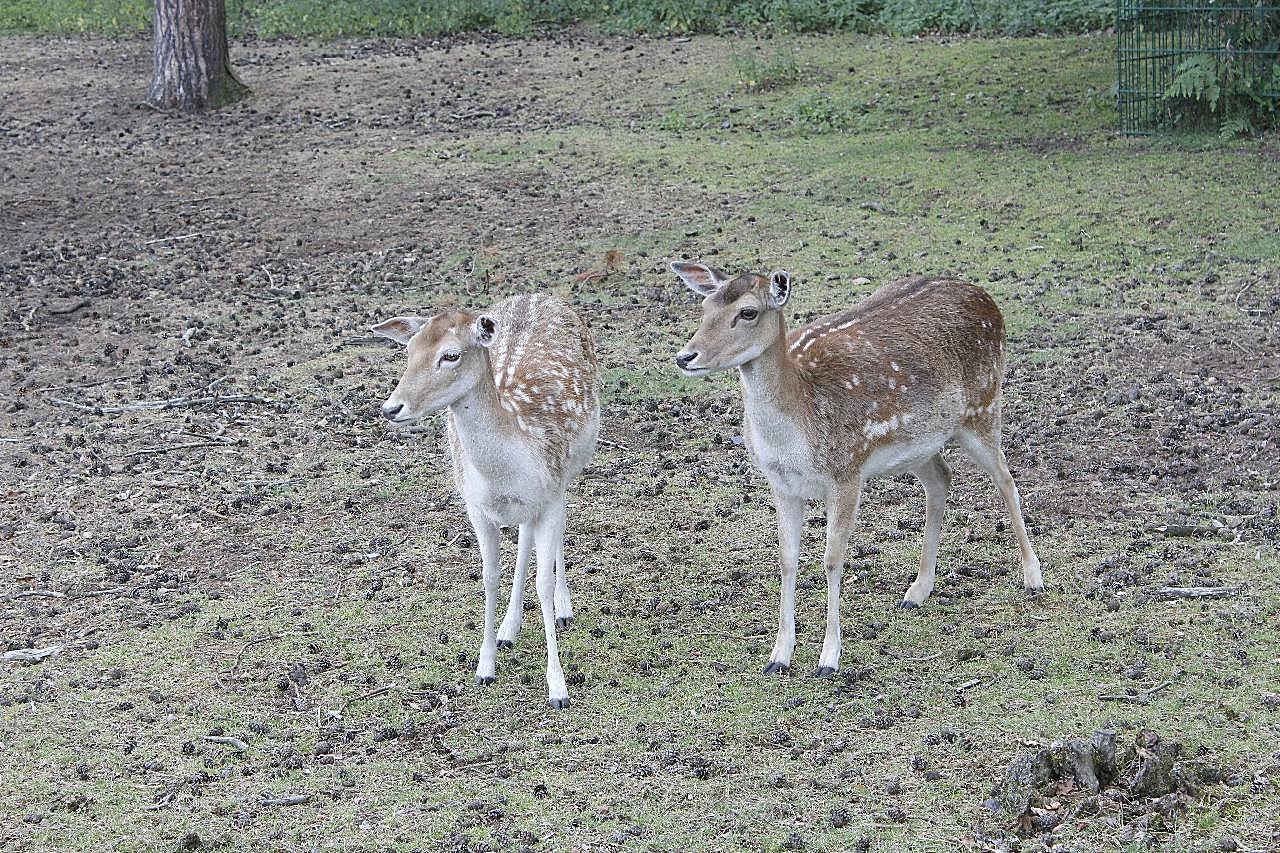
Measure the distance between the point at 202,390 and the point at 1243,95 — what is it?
9.38m

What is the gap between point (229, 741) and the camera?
5164mm

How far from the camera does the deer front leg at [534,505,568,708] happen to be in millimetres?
5445

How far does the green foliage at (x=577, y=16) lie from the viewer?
1809 cm

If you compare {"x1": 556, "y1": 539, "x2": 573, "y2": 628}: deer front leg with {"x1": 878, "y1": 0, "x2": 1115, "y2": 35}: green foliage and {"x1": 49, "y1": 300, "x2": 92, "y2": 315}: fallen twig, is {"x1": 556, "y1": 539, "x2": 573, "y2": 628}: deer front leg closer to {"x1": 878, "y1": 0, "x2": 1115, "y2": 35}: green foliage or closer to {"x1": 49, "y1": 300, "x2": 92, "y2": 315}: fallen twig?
{"x1": 49, "y1": 300, "x2": 92, "y2": 315}: fallen twig

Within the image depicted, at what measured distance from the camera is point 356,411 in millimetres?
8555

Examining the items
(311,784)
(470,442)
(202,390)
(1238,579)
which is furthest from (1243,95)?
(311,784)

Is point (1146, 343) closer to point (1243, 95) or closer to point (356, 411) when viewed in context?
point (356, 411)

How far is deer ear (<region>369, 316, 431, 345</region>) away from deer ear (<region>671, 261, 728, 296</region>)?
97 centimetres

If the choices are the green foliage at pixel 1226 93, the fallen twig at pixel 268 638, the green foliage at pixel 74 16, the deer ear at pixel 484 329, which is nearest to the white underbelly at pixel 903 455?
the deer ear at pixel 484 329

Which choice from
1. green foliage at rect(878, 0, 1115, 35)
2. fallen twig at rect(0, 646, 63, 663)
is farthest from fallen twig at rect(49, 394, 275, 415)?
green foliage at rect(878, 0, 1115, 35)

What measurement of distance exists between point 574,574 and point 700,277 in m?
1.59

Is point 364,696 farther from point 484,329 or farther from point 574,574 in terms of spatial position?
point 484,329

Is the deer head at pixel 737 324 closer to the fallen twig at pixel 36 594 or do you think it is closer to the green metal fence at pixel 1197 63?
the fallen twig at pixel 36 594

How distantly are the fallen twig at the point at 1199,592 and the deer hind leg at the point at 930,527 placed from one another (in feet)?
2.87
